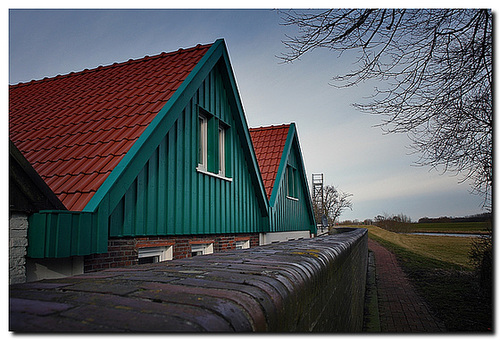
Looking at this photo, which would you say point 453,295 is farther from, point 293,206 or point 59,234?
point 59,234

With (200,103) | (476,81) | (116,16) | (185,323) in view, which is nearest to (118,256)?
(116,16)

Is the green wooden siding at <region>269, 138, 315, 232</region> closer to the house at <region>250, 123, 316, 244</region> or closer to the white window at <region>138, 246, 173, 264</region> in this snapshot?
the house at <region>250, 123, 316, 244</region>

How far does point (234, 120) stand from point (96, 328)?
8.45m

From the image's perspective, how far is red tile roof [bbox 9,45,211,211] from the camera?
15.9 feet

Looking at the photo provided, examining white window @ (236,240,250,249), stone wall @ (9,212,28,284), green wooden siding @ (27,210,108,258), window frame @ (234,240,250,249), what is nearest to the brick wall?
green wooden siding @ (27,210,108,258)

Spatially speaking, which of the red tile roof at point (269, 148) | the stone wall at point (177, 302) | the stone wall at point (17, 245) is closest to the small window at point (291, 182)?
the red tile roof at point (269, 148)

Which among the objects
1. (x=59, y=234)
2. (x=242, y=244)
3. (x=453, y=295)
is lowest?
(x=453, y=295)

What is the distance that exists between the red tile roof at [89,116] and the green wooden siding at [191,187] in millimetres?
509

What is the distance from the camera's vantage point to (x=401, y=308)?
32.8ft

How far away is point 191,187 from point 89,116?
7.10 ft

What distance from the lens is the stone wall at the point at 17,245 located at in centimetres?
362

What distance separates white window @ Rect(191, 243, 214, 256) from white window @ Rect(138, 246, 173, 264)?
1.00 metres

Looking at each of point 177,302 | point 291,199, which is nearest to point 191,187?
point 177,302

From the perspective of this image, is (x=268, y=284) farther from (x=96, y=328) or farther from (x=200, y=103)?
(x=200, y=103)
